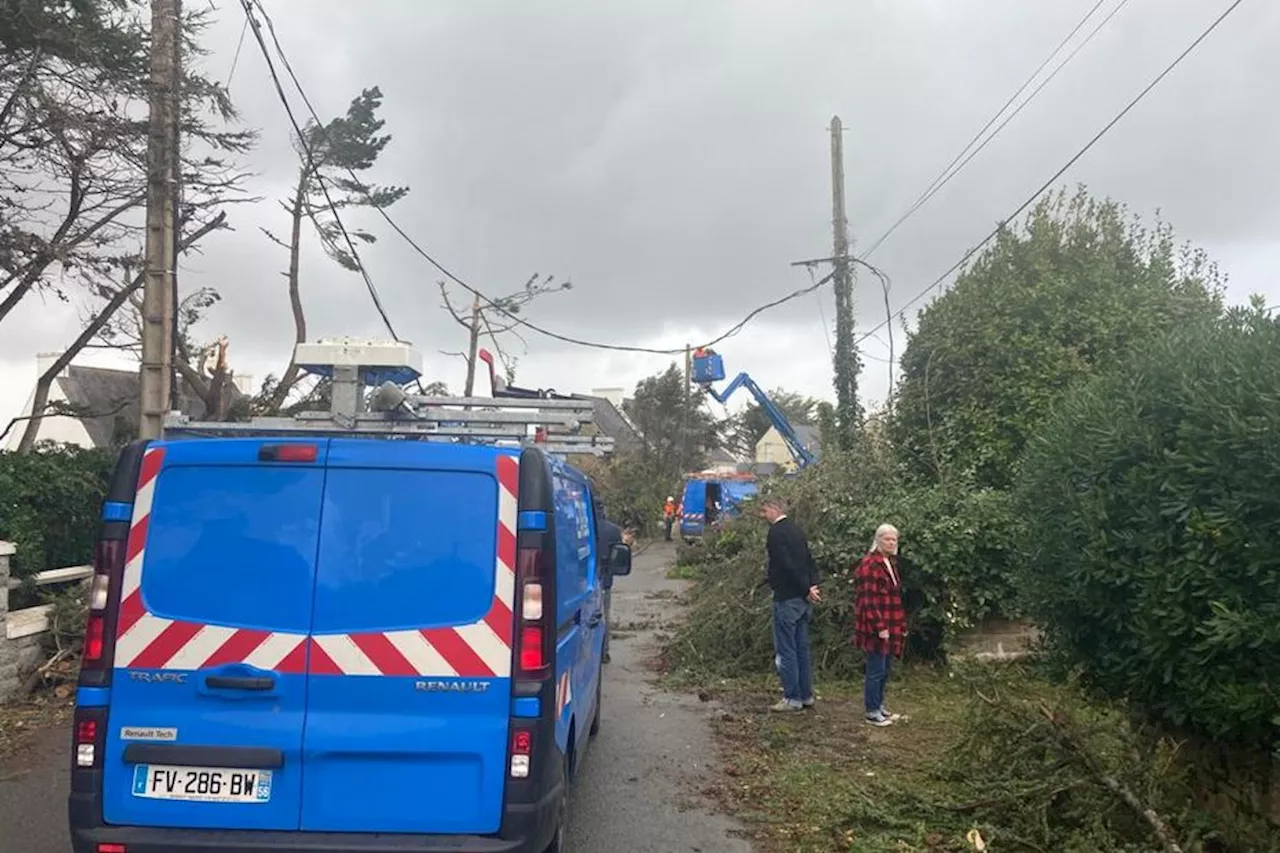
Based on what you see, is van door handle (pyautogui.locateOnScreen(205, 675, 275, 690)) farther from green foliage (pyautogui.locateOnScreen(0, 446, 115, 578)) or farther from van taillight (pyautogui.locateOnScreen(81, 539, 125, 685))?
green foliage (pyautogui.locateOnScreen(0, 446, 115, 578))

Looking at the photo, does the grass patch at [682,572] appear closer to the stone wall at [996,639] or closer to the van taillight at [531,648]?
the stone wall at [996,639]

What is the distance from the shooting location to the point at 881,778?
6.57 meters

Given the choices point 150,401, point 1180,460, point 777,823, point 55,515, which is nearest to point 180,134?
point 150,401

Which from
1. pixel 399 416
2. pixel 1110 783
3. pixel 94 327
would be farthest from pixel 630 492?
pixel 1110 783

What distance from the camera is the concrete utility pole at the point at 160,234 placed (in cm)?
991

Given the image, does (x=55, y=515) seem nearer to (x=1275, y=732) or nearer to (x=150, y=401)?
(x=150, y=401)

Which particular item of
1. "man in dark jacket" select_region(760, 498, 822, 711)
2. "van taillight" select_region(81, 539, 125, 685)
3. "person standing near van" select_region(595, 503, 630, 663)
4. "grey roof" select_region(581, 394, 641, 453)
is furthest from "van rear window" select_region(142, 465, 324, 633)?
"grey roof" select_region(581, 394, 641, 453)

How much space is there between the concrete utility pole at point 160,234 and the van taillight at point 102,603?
20.7 ft

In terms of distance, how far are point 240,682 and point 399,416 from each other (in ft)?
6.24

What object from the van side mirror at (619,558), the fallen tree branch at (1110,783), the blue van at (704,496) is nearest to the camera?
the fallen tree branch at (1110,783)

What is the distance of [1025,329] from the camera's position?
12039 millimetres

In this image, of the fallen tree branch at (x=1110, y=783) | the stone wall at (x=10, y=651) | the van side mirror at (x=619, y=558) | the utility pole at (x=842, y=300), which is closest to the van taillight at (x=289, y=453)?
the fallen tree branch at (x=1110, y=783)

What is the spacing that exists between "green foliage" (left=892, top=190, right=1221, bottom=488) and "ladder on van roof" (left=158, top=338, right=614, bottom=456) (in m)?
7.03

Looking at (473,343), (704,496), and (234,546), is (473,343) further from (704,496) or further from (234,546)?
(234,546)
